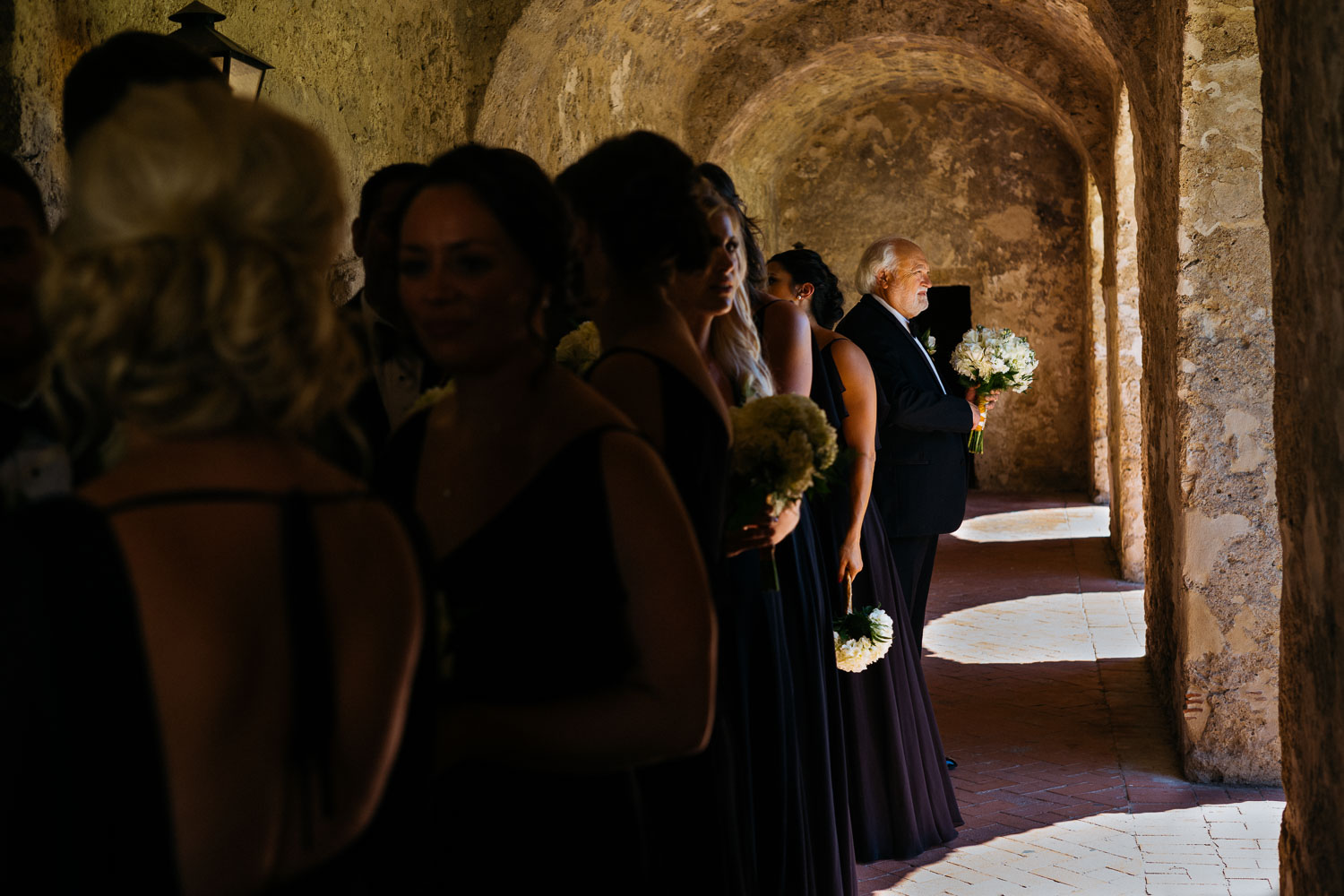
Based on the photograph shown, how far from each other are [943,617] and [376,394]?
6.01 metres

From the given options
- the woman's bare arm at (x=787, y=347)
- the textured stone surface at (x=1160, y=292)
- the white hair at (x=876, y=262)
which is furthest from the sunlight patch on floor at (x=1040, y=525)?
the woman's bare arm at (x=787, y=347)

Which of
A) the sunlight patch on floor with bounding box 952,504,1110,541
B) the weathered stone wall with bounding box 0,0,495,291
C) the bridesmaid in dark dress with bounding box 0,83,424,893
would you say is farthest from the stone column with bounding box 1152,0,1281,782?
the sunlight patch on floor with bounding box 952,504,1110,541

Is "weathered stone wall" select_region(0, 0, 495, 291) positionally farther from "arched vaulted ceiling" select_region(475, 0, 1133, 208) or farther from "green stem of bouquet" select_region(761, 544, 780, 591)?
"green stem of bouquet" select_region(761, 544, 780, 591)

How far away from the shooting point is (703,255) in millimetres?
2311

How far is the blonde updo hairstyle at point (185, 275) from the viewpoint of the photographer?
3.47 feet

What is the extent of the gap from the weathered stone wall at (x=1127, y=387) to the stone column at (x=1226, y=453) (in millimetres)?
4354

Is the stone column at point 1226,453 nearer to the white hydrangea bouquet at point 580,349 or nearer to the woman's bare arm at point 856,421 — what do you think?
the woman's bare arm at point 856,421

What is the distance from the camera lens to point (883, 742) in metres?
4.31

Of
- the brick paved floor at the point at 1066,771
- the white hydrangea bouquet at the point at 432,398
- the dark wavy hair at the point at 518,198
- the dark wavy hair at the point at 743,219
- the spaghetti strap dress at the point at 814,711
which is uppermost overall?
the dark wavy hair at the point at 743,219

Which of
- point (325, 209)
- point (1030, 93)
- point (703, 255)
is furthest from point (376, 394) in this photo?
point (1030, 93)

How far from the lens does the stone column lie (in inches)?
181

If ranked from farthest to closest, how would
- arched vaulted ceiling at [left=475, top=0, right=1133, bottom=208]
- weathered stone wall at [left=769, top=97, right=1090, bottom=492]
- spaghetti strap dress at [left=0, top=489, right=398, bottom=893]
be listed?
1. weathered stone wall at [left=769, top=97, right=1090, bottom=492]
2. arched vaulted ceiling at [left=475, top=0, right=1133, bottom=208]
3. spaghetti strap dress at [left=0, top=489, right=398, bottom=893]

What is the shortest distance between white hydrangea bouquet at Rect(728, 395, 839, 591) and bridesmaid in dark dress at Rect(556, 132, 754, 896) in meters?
0.42

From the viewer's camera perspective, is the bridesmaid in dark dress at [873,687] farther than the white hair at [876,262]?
No
